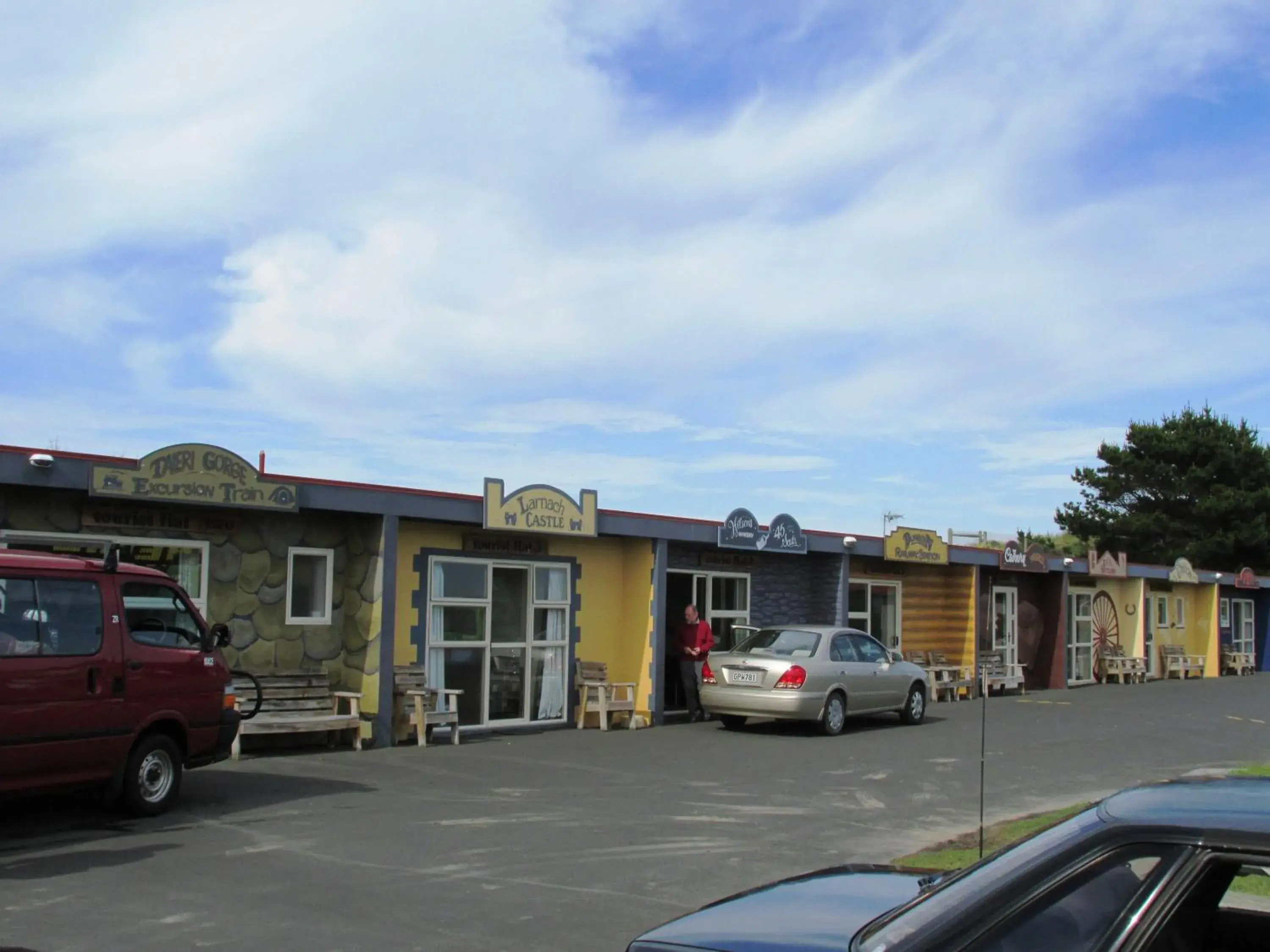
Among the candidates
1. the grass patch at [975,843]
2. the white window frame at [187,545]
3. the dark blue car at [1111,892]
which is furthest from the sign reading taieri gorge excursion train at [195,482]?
the dark blue car at [1111,892]

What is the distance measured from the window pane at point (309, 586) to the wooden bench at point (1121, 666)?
75.8 ft

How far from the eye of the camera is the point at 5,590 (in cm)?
891

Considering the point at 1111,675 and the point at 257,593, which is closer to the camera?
the point at 257,593

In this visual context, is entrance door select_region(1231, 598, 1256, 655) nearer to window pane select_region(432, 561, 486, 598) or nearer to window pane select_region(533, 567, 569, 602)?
window pane select_region(533, 567, 569, 602)

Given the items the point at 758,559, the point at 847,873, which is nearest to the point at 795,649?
the point at 758,559

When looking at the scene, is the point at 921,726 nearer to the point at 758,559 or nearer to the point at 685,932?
the point at 758,559

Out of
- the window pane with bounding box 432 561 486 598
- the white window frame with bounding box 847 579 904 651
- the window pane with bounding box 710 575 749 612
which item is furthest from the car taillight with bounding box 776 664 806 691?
the white window frame with bounding box 847 579 904 651

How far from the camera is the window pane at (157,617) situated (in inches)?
392

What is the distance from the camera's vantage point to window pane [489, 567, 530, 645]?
57.2 feet

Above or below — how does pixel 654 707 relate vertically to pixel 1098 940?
below

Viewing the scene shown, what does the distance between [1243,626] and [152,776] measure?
40.3m

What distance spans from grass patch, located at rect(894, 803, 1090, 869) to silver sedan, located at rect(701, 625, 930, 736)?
20.7 ft

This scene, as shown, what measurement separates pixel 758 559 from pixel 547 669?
5331 mm

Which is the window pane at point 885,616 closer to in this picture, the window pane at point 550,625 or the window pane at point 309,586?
the window pane at point 550,625
